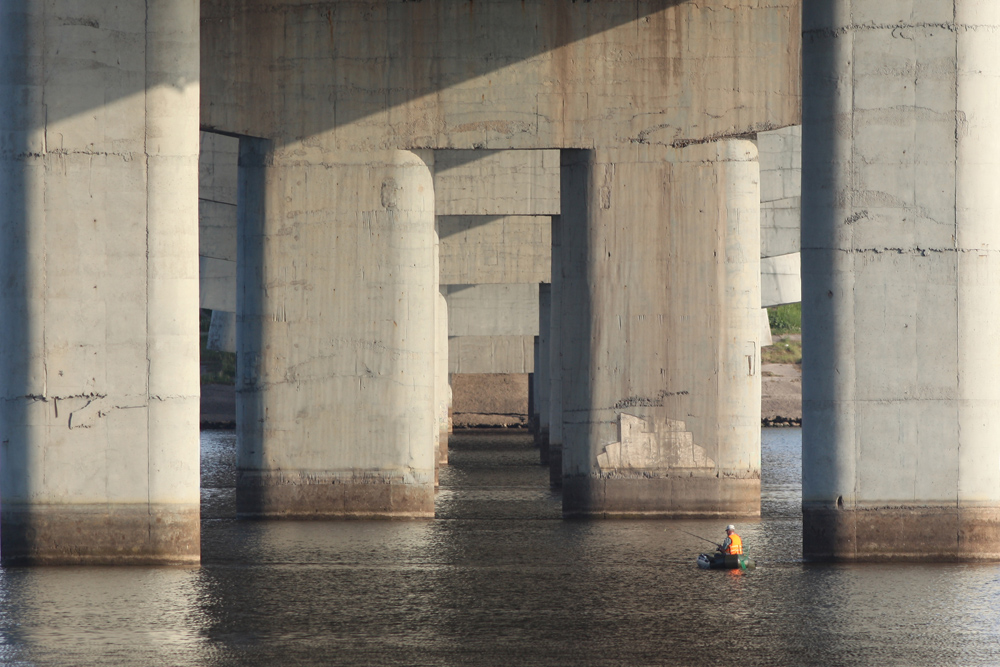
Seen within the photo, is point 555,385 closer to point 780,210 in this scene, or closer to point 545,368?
point 780,210

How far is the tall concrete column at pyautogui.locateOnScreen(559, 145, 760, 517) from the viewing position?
30.0 meters

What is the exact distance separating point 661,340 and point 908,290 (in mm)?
8976

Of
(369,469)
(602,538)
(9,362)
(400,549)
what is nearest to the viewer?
(9,362)

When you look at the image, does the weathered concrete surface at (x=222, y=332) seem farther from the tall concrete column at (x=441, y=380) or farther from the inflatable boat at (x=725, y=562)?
the inflatable boat at (x=725, y=562)

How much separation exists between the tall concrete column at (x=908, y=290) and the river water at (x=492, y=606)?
81 centimetres

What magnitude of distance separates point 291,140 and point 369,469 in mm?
6402

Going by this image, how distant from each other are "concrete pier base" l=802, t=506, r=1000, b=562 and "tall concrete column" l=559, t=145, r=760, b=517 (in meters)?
8.56

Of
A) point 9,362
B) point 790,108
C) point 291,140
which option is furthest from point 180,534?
point 790,108

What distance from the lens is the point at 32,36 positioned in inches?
827

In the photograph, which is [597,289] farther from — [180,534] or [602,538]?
[180,534]

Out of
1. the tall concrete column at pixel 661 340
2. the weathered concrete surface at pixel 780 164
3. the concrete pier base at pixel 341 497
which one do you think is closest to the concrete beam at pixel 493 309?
the weathered concrete surface at pixel 780 164

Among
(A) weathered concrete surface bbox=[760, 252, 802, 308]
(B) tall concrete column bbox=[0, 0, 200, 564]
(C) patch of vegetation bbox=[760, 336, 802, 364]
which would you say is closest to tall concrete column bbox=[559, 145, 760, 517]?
(B) tall concrete column bbox=[0, 0, 200, 564]

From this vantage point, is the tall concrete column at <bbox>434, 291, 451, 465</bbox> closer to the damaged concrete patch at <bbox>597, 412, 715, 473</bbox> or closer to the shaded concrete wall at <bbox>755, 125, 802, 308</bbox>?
the shaded concrete wall at <bbox>755, 125, 802, 308</bbox>

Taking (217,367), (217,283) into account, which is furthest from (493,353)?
(217,367)
